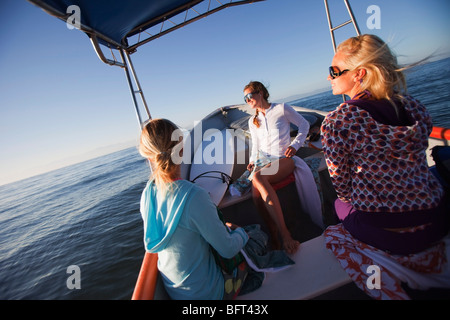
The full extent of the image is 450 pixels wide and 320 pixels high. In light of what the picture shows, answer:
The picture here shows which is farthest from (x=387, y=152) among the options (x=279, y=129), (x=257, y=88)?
(x=257, y=88)

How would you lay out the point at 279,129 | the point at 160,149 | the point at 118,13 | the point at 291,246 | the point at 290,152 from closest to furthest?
the point at 160,149, the point at 291,246, the point at 290,152, the point at 279,129, the point at 118,13

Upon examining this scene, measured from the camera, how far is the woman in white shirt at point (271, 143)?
84.8 inches

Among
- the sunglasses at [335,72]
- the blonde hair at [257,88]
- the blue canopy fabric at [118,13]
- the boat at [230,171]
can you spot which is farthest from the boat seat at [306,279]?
the blue canopy fabric at [118,13]

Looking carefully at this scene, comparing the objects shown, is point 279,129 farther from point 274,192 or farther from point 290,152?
point 274,192

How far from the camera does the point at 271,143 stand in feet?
8.84

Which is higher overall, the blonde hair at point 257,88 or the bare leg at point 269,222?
the blonde hair at point 257,88

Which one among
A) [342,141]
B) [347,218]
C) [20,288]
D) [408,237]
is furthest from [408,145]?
[20,288]

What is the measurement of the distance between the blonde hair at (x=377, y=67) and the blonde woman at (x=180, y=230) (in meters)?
1.19

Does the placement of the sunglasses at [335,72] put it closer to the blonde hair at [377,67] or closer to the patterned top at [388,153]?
the blonde hair at [377,67]

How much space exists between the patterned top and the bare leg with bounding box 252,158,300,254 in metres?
0.76

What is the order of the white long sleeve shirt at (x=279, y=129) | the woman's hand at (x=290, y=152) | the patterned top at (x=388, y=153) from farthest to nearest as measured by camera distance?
the white long sleeve shirt at (x=279, y=129)
the woman's hand at (x=290, y=152)
the patterned top at (x=388, y=153)

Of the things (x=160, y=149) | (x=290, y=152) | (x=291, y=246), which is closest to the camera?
(x=160, y=149)

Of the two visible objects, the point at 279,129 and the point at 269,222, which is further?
the point at 279,129
